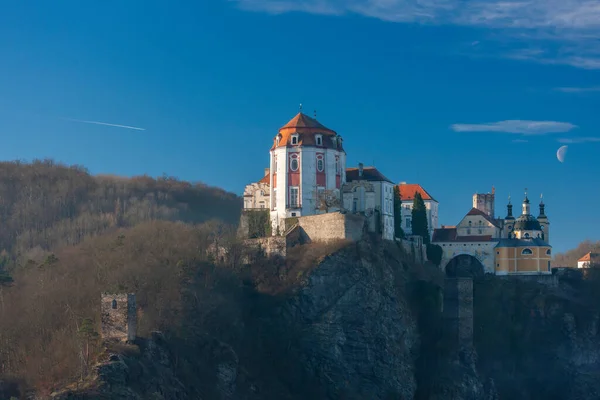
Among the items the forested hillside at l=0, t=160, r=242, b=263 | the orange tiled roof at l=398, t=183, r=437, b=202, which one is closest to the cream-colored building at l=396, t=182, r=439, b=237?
the orange tiled roof at l=398, t=183, r=437, b=202

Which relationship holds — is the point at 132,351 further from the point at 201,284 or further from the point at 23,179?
the point at 23,179

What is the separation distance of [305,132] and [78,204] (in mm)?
47931

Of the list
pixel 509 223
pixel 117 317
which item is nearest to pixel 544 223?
pixel 509 223

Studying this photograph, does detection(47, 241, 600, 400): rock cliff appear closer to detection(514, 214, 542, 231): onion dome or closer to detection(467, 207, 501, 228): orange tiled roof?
detection(514, 214, 542, 231): onion dome

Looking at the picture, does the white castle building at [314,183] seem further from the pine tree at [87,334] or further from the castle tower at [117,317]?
the pine tree at [87,334]

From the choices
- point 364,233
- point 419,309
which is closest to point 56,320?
point 364,233

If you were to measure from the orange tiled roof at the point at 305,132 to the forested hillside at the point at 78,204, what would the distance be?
28065 millimetres

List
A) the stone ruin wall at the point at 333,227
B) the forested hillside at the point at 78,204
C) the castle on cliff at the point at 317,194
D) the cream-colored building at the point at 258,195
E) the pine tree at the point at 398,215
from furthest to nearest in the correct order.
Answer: the forested hillside at the point at 78,204 → the pine tree at the point at 398,215 → the cream-colored building at the point at 258,195 → the castle on cliff at the point at 317,194 → the stone ruin wall at the point at 333,227

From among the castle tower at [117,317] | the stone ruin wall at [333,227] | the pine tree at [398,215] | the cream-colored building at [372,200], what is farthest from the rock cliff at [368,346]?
the pine tree at [398,215]

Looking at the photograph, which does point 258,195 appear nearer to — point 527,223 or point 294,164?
point 294,164

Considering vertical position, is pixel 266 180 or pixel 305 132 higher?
pixel 305 132

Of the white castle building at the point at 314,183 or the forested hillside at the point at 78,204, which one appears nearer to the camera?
the white castle building at the point at 314,183

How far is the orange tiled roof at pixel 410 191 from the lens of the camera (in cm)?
10360

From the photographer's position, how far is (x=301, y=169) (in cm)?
9000
